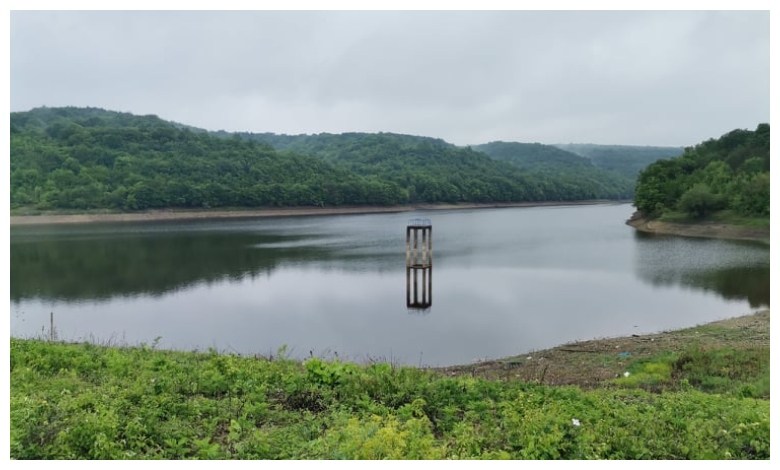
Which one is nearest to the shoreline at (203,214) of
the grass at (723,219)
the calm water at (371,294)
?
the calm water at (371,294)

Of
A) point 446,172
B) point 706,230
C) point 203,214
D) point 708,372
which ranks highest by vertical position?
point 446,172

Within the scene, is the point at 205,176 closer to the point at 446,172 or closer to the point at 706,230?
the point at 446,172

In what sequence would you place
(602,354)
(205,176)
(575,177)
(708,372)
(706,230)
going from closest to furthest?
1. (708,372)
2. (602,354)
3. (706,230)
4. (205,176)
5. (575,177)

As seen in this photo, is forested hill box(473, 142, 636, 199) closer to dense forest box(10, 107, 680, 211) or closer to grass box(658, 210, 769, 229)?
dense forest box(10, 107, 680, 211)

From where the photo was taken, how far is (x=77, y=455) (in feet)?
13.7

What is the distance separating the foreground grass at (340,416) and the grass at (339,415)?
0.04ft

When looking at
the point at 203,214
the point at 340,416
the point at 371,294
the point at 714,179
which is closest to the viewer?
the point at 340,416

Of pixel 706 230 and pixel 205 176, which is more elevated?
pixel 205 176

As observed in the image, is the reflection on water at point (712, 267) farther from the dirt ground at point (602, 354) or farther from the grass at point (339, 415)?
the grass at point (339, 415)

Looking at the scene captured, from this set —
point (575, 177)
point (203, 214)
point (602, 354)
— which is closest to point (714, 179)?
point (602, 354)

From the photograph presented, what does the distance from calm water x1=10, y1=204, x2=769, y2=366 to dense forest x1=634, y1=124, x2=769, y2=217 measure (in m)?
7.63

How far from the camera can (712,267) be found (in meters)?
23.9

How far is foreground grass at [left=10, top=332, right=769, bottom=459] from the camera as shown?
170 inches

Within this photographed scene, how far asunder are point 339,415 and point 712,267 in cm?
2401
